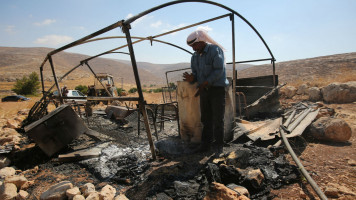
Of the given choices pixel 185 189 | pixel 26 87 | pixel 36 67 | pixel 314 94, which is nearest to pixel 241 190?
pixel 185 189

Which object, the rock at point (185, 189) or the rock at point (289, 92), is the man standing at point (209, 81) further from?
the rock at point (289, 92)

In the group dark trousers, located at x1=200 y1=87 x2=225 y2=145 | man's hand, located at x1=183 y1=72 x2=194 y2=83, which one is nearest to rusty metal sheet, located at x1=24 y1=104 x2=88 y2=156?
man's hand, located at x1=183 y1=72 x2=194 y2=83

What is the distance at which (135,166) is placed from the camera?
332 centimetres

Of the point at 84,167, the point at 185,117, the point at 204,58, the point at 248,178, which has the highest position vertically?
the point at 204,58

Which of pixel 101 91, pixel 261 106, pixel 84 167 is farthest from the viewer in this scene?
pixel 101 91

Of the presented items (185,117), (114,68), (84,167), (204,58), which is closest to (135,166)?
(84,167)

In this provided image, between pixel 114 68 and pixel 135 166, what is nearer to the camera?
pixel 135 166

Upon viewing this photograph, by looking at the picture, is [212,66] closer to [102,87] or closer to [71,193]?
[71,193]

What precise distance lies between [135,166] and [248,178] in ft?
5.99

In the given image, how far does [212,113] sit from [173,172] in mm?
1456

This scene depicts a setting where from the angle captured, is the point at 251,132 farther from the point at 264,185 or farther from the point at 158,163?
the point at 158,163

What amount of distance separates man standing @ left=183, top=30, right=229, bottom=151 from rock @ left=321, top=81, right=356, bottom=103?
30.1ft

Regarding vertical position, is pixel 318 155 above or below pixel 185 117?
below

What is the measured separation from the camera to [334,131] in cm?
415
